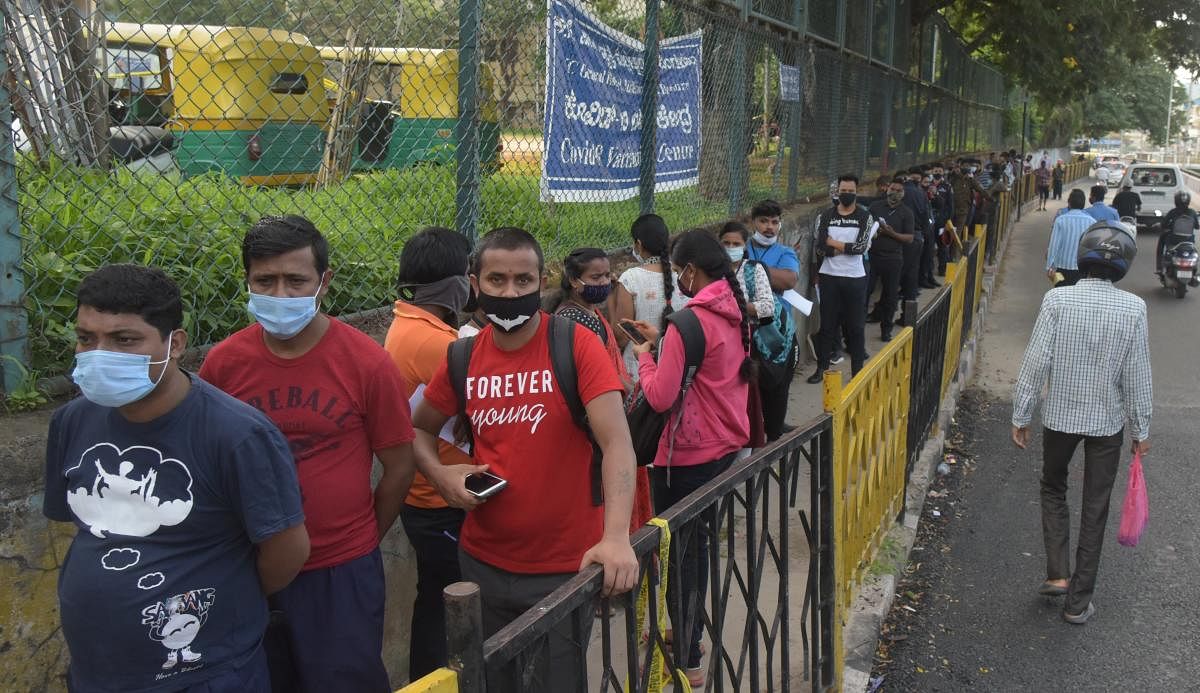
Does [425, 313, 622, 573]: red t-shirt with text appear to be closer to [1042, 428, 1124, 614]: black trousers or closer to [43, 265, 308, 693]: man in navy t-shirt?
[43, 265, 308, 693]: man in navy t-shirt

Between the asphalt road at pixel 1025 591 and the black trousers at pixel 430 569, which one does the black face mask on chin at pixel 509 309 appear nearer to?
the black trousers at pixel 430 569

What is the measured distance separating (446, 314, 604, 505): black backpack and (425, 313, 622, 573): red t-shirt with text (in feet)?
0.05

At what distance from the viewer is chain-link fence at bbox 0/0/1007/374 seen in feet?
9.66

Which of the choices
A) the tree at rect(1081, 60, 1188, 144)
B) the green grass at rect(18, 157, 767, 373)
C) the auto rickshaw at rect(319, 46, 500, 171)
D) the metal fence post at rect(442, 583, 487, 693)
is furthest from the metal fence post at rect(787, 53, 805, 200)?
the tree at rect(1081, 60, 1188, 144)

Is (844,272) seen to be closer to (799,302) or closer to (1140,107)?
(799,302)

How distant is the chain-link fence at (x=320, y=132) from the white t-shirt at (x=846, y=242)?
177cm

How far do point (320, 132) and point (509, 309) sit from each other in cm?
197

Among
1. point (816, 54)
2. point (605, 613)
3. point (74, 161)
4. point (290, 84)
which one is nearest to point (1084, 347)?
point (605, 613)

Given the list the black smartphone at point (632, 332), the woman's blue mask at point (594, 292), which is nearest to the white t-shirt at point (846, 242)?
the black smartphone at point (632, 332)

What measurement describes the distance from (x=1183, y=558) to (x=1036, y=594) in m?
1.05

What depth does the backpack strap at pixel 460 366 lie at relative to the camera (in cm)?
257

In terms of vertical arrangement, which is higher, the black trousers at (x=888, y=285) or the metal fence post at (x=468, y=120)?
the metal fence post at (x=468, y=120)

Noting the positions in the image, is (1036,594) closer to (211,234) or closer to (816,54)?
(211,234)

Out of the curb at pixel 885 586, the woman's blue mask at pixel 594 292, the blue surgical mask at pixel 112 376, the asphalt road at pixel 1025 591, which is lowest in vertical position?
the asphalt road at pixel 1025 591
